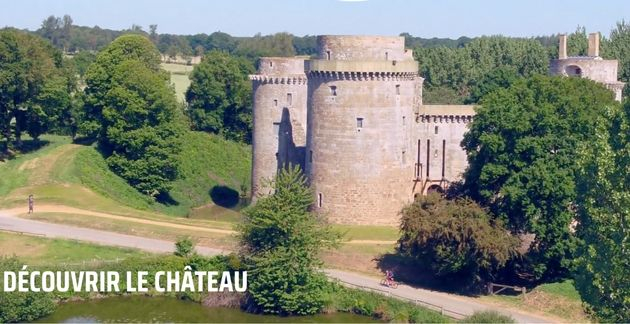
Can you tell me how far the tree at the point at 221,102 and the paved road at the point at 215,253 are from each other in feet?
105

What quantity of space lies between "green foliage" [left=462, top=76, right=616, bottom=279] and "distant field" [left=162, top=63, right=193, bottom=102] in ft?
208

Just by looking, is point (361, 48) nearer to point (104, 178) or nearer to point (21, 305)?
point (104, 178)

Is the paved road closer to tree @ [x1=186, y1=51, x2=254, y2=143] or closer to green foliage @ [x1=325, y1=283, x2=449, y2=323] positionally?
green foliage @ [x1=325, y1=283, x2=449, y2=323]

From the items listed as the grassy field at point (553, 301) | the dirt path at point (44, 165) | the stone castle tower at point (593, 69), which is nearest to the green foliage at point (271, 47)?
the dirt path at point (44, 165)

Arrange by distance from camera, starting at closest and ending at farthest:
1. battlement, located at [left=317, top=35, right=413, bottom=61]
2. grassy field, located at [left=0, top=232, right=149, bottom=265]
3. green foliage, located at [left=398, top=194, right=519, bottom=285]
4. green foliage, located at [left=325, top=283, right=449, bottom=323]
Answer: green foliage, located at [left=325, top=283, right=449, bottom=323] → green foliage, located at [left=398, top=194, right=519, bottom=285] → grassy field, located at [left=0, top=232, right=149, bottom=265] → battlement, located at [left=317, top=35, right=413, bottom=61]

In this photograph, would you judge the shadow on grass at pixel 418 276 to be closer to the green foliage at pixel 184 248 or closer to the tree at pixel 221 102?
the green foliage at pixel 184 248

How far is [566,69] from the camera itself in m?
54.0

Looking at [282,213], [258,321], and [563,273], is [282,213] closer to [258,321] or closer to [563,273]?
[258,321]

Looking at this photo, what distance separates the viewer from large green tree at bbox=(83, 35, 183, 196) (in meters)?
60.6

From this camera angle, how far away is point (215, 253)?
43.5 m

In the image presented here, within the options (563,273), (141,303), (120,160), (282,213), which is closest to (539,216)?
(563,273)

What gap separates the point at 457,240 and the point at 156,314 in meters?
11.1

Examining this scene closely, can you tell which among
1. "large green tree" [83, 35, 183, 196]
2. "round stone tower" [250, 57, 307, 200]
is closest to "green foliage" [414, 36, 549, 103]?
"round stone tower" [250, 57, 307, 200]

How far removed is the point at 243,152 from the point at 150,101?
47.8 feet
